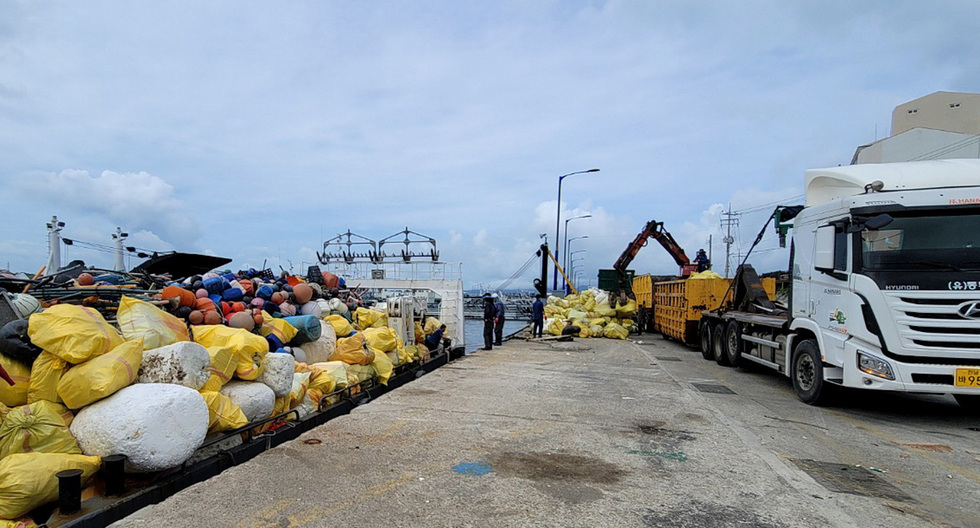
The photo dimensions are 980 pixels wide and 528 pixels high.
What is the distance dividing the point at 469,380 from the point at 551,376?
5.17ft

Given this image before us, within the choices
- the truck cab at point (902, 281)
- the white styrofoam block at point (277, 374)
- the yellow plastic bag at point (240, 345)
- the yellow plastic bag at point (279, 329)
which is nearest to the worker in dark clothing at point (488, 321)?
the yellow plastic bag at point (279, 329)

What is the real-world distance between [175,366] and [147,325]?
0.65 meters

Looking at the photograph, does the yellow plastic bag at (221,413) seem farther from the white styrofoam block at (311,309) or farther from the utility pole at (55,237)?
the utility pole at (55,237)

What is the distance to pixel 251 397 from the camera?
4891mm

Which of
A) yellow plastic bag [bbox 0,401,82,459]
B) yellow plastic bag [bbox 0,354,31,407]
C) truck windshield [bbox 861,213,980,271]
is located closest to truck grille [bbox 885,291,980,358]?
truck windshield [bbox 861,213,980,271]

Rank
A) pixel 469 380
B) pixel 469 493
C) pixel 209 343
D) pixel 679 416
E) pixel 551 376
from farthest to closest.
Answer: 1. pixel 551 376
2. pixel 469 380
3. pixel 679 416
4. pixel 209 343
5. pixel 469 493

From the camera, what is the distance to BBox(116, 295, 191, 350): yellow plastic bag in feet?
14.8

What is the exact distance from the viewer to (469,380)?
9.30m

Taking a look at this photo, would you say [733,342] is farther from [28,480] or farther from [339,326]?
[28,480]

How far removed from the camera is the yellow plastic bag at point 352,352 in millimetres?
7477

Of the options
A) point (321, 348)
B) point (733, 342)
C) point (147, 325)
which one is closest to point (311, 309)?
point (321, 348)

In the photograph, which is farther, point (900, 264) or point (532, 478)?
point (900, 264)

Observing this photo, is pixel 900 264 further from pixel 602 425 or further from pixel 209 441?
pixel 209 441

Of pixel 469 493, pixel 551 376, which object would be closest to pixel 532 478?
pixel 469 493
